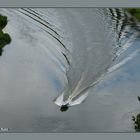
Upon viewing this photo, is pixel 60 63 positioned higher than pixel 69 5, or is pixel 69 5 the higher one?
pixel 69 5

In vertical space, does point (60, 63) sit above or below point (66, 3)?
below

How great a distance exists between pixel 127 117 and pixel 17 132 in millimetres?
954

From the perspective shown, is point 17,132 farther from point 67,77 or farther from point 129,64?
point 129,64

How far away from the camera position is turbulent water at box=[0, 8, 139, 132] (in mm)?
3756

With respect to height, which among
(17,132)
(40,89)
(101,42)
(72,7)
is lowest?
(17,132)

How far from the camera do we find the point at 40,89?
377 centimetres

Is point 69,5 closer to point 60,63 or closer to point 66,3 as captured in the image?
point 66,3

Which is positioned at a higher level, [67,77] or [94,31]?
[94,31]

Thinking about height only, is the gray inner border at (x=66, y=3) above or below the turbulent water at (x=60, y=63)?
above

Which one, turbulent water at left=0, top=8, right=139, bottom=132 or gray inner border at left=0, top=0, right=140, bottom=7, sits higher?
gray inner border at left=0, top=0, right=140, bottom=7

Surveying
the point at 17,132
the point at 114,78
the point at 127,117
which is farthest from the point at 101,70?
the point at 17,132

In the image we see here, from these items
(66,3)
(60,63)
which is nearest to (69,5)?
(66,3)

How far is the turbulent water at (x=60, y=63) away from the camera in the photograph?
148 inches

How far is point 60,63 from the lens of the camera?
3826mm
